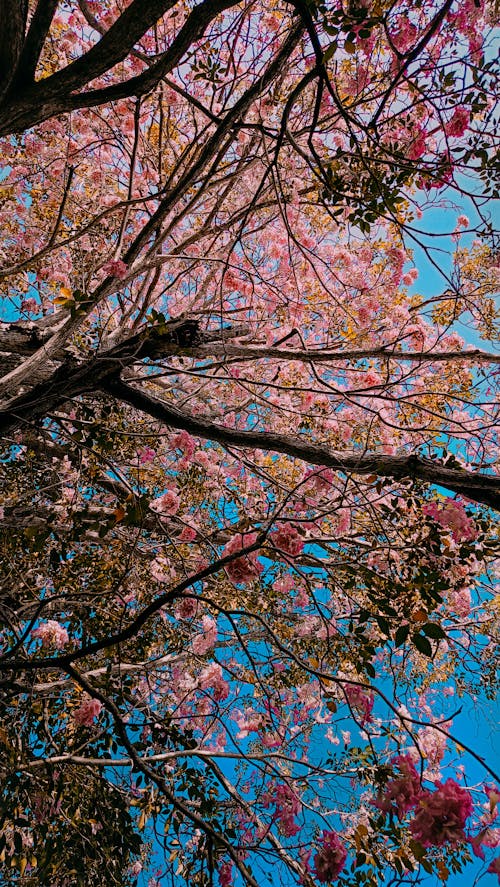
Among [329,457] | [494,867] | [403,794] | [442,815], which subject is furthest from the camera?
[329,457]

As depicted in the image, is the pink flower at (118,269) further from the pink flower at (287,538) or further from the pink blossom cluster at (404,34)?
the pink blossom cluster at (404,34)

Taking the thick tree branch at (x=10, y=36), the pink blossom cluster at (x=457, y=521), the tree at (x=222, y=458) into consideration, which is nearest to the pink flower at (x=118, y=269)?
the tree at (x=222, y=458)

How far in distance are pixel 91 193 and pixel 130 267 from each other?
3062 millimetres

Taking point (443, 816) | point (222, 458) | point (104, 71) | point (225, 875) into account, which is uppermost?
point (222, 458)

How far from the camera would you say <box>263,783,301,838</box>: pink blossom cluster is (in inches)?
95.7

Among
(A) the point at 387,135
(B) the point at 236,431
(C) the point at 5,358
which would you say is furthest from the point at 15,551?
(A) the point at 387,135

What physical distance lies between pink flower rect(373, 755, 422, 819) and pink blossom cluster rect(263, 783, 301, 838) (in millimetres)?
960

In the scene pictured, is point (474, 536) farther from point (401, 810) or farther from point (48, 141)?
point (48, 141)

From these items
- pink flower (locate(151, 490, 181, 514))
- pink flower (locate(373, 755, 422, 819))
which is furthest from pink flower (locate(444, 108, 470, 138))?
pink flower (locate(373, 755, 422, 819))

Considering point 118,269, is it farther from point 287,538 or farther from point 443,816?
point 443,816

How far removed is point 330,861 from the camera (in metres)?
1.80

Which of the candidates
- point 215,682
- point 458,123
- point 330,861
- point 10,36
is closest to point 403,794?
point 330,861

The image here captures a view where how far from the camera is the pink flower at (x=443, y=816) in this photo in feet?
4.50

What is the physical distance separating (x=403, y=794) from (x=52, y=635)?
2501 mm
